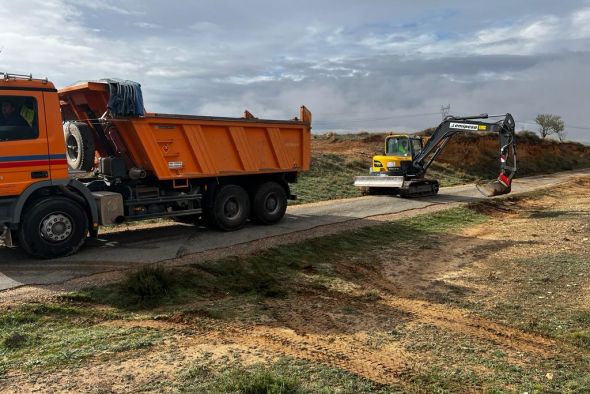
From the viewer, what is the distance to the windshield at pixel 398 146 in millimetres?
20281

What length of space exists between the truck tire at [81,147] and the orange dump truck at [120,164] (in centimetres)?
2

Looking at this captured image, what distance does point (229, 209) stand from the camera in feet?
37.5

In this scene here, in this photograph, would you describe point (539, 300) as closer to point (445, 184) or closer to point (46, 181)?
point (46, 181)

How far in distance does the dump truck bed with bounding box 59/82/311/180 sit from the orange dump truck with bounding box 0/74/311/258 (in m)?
0.02

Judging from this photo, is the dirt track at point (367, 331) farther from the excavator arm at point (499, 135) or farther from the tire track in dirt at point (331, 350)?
the excavator arm at point (499, 135)

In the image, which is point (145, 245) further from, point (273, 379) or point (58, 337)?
point (273, 379)


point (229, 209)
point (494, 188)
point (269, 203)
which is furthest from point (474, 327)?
point (494, 188)

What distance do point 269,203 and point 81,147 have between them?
4.56 m

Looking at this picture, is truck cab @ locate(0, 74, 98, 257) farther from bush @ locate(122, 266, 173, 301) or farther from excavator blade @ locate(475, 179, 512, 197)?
excavator blade @ locate(475, 179, 512, 197)

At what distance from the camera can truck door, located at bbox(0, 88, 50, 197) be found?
7.91m

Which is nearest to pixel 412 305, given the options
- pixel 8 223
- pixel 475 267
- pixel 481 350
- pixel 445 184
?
pixel 481 350

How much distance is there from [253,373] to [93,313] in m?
2.69

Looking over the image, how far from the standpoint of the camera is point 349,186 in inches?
908

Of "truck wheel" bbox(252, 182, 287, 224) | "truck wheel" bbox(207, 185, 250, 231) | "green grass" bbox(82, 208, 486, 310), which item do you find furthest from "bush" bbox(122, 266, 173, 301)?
"truck wheel" bbox(252, 182, 287, 224)
